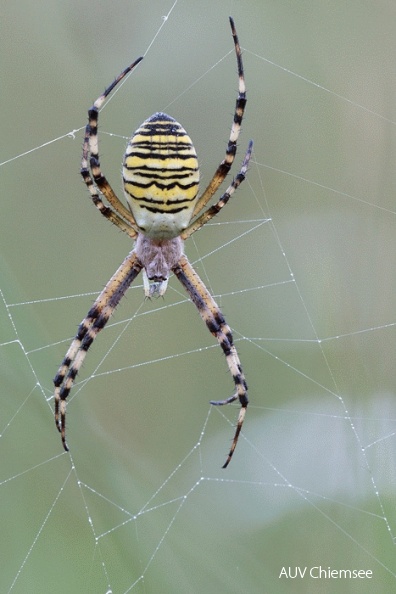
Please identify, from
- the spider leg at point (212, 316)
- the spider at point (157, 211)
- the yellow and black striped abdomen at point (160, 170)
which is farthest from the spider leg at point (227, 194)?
the spider leg at point (212, 316)

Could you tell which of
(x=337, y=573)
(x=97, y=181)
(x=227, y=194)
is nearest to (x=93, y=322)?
(x=97, y=181)

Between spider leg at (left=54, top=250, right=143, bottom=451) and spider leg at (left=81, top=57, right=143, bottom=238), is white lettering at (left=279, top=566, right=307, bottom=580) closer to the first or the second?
spider leg at (left=54, top=250, right=143, bottom=451)

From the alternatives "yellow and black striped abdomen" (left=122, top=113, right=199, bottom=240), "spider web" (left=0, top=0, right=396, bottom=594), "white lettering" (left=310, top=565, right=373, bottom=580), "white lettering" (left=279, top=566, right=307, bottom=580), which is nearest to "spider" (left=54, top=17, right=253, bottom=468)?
"yellow and black striped abdomen" (left=122, top=113, right=199, bottom=240)

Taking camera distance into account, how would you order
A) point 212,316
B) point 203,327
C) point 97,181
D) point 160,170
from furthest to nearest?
point 203,327 < point 212,316 < point 97,181 < point 160,170

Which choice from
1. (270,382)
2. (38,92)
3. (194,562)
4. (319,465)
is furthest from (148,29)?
(194,562)

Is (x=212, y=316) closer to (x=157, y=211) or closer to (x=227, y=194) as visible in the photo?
(x=227, y=194)

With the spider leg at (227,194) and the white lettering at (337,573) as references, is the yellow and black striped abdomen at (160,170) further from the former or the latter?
the white lettering at (337,573)

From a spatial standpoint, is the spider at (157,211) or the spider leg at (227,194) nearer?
the spider at (157,211)
